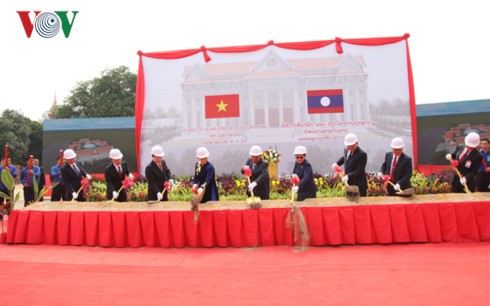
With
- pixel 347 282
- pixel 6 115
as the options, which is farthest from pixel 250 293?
pixel 6 115

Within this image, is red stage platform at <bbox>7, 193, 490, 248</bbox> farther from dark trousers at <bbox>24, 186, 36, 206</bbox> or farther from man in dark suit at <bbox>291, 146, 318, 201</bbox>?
dark trousers at <bbox>24, 186, 36, 206</bbox>

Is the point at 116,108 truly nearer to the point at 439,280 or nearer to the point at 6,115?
the point at 6,115

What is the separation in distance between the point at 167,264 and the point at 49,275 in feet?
3.78

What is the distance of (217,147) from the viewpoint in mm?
9539

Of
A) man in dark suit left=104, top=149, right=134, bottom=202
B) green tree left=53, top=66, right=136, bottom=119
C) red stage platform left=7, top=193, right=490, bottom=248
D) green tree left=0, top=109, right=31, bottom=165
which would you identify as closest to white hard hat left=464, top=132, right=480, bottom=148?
red stage platform left=7, top=193, right=490, bottom=248

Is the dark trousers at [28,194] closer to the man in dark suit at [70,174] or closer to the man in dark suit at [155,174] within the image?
the man in dark suit at [70,174]

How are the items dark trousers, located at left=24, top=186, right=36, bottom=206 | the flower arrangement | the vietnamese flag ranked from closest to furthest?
dark trousers, located at left=24, top=186, right=36, bottom=206 < the flower arrangement < the vietnamese flag

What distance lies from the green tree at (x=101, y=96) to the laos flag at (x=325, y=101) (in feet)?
55.1

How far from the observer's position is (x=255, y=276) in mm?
3326

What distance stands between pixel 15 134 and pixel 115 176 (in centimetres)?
2231

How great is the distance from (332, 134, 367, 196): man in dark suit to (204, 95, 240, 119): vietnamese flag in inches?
188

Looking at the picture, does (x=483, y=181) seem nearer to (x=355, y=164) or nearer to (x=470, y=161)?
(x=470, y=161)

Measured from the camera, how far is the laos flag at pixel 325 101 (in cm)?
930

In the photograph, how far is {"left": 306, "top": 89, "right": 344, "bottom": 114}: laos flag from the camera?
930 cm
